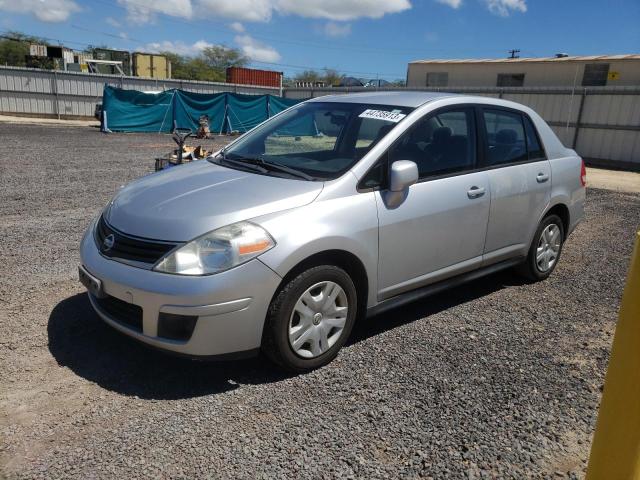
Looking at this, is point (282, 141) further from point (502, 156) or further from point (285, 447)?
point (285, 447)

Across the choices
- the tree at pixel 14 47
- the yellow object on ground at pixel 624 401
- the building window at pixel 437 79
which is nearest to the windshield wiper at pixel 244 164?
the yellow object on ground at pixel 624 401

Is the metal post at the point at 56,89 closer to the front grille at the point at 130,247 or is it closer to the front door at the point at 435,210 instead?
the front grille at the point at 130,247

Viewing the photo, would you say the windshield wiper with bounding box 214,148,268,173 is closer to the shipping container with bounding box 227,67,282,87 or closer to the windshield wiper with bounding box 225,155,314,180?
the windshield wiper with bounding box 225,155,314,180

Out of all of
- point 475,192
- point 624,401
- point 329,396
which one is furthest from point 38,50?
point 624,401

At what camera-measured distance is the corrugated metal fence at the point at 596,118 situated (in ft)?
52.6

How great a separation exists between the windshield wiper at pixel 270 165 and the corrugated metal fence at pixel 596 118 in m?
15.8

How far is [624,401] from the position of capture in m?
1.80

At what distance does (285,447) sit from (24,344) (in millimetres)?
2043

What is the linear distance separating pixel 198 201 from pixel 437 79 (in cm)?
3127

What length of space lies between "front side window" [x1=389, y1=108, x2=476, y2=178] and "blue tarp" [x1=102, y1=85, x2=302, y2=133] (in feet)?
65.4

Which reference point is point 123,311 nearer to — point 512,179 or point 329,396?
point 329,396

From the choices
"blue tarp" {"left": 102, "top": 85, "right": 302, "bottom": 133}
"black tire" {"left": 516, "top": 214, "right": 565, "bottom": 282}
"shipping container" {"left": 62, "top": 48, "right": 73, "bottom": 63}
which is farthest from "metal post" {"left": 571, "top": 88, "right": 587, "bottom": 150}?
"shipping container" {"left": 62, "top": 48, "right": 73, "bottom": 63}

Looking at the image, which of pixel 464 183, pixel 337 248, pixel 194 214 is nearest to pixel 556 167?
pixel 464 183

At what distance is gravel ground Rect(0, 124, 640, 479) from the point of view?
8.30 feet
